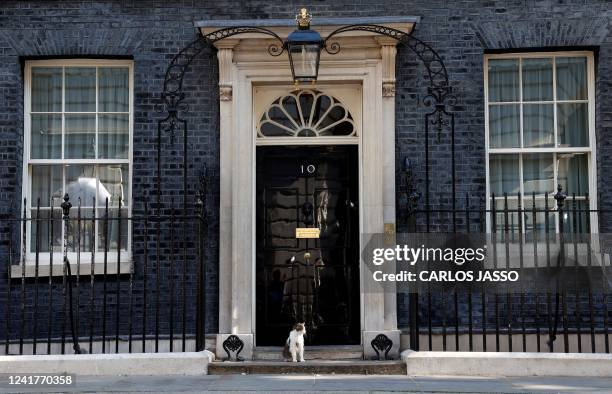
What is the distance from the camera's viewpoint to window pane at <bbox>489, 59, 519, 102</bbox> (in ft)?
37.9

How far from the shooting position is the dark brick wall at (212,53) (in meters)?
11.2

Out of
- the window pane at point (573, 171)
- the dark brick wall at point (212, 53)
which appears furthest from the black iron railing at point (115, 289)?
the window pane at point (573, 171)

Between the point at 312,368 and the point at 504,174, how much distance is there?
345 centimetres

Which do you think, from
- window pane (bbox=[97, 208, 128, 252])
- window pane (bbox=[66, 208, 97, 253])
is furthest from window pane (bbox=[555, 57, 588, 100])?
window pane (bbox=[66, 208, 97, 253])

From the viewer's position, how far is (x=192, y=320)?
11062 millimetres

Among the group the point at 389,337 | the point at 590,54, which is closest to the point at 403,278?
the point at 389,337

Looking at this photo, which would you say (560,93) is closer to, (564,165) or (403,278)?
(564,165)

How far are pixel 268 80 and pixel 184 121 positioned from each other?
110 centimetres

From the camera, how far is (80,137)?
11.6 metres

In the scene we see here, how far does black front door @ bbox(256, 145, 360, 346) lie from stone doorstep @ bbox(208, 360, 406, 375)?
1250 mm

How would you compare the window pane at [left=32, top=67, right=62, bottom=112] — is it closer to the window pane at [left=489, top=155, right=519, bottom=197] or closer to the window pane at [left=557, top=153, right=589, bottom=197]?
the window pane at [left=489, top=155, right=519, bottom=197]

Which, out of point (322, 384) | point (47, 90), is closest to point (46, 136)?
point (47, 90)

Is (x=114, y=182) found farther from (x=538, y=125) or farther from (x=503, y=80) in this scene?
(x=538, y=125)

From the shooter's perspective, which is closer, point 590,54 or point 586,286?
point 586,286
